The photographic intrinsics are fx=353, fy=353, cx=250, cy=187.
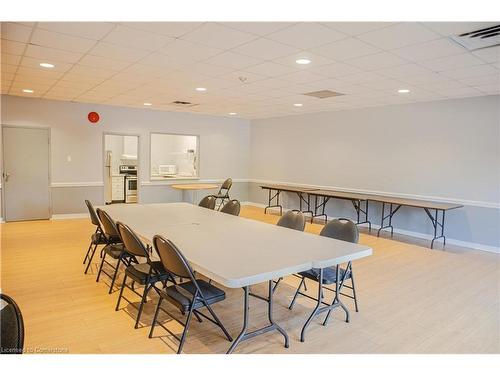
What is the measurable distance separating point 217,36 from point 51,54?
6.54ft

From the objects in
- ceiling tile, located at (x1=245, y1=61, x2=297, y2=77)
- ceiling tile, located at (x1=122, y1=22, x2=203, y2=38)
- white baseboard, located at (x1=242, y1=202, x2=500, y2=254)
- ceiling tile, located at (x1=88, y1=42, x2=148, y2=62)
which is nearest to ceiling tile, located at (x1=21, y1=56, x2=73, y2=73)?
ceiling tile, located at (x1=88, y1=42, x2=148, y2=62)

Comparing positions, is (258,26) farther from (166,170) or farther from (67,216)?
(166,170)

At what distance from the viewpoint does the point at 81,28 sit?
3.05 m

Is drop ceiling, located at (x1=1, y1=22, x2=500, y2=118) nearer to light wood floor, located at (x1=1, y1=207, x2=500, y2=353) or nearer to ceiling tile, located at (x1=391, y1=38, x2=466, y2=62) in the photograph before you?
ceiling tile, located at (x1=391, y1=38, x2=466, y2=62)

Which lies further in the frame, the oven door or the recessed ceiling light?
the oven door

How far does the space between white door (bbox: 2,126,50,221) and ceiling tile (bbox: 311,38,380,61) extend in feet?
20.0

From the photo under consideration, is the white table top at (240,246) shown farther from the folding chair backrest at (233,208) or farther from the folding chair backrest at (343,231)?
the folding chair backrest at (233,208)

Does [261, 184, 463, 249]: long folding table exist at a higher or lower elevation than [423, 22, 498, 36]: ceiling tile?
lower

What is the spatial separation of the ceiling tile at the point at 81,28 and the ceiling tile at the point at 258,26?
3.35 feet

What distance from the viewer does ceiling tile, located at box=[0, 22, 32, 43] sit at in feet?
9.84

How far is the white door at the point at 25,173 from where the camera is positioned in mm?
6914

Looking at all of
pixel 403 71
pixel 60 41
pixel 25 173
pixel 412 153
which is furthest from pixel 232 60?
pixel 25 173
